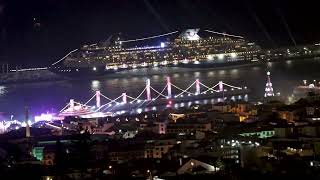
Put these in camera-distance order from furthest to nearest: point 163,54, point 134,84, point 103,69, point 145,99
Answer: point 163,54 → point 103,69 → point 134,84 → point 145,99

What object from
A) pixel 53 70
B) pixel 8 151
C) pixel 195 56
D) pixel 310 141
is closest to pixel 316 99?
pixel 310 141

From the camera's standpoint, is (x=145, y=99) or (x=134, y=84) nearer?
(x=145, y=99)

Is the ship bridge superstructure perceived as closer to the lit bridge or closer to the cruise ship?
the cruise ship

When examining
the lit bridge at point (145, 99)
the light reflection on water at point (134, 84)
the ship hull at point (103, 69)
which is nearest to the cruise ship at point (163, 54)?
the ship hull at point (103, 69)

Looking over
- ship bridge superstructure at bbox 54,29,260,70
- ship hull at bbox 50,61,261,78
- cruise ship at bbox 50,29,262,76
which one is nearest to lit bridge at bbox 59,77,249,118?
ship hull at bbox 50,61,261,78

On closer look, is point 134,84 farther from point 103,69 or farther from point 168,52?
point 168,52

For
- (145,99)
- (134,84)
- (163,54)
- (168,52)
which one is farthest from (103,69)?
(145,99)

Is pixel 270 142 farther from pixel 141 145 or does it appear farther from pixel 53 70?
pixel 53 70
